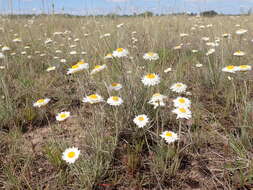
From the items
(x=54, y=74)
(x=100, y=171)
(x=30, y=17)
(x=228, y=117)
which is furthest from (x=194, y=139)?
(x=30, y=17)

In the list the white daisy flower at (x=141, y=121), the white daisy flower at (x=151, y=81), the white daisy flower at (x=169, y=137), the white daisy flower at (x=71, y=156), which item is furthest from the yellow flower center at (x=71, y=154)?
the white daisy flower at (x=151, y=81)

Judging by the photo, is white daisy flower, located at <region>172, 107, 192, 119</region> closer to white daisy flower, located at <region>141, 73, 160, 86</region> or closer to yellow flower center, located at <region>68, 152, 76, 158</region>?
white daisy flower, located at <region>141, 73, 160, 86</region>

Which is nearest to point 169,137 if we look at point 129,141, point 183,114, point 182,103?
point 183,114

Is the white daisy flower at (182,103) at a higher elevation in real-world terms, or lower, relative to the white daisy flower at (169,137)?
higher

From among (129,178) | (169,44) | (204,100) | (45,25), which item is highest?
(45,25)

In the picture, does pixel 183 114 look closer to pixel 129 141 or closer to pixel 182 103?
pixel 182 103

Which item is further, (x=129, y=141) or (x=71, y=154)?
(x=129, y=141)

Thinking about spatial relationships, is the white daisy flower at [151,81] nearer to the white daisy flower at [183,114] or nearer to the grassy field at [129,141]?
the grassy field at [129,141]

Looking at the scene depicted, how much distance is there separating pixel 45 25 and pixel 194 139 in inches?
246

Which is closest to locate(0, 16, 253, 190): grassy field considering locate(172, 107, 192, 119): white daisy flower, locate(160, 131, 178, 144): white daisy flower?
locate(160, 131, 178, 144): white daisy flower

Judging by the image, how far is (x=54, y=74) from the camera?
3.10 metres

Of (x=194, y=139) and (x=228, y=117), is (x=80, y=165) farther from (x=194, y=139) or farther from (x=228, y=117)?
(x=228, y=117)

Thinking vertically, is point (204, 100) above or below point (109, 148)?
above

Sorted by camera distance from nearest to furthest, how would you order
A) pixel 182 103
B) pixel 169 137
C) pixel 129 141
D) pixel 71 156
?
1. pixel 71 156
2. pixel 169 137
3. pixel 182 103
4. pixel 129 141
